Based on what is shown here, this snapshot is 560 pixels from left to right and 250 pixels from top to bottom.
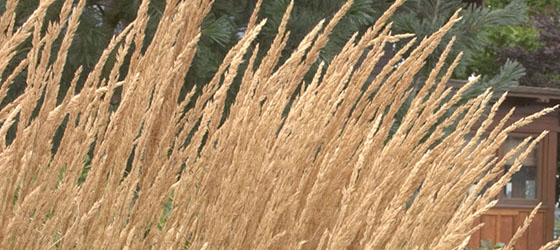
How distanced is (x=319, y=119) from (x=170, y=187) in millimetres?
316

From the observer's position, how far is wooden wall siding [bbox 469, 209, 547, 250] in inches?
579

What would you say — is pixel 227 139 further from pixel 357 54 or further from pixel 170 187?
pixel 357 54

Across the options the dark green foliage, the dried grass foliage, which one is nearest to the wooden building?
the dark green foliage

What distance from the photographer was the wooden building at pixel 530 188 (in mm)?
14805

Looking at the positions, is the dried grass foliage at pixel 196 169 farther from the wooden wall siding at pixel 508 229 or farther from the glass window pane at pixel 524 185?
the glass window pane at pixel 524 185

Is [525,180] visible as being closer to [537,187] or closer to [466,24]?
[537,187]

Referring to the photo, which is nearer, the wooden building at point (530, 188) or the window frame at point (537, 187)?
the wooden building at point (530, 188)

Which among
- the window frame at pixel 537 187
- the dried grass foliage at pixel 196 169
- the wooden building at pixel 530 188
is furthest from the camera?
the window frame at pixel 537 187

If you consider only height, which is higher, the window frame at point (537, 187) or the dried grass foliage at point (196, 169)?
the dried grass foliage at point (196, 169)

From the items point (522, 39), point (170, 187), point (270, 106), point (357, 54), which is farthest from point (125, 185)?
point (522, 39)

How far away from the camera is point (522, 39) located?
20.8 m

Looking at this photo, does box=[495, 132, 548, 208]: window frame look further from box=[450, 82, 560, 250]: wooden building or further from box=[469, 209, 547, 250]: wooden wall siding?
box=[469, 209, 547, 250]: wooden wall siding

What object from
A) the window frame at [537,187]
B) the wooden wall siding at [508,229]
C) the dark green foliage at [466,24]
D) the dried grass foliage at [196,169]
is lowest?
the wooden wall siding at [508,229]

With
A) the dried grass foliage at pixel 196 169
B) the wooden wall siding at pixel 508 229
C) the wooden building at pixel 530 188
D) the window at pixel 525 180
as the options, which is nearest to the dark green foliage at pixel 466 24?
the dried grass foliage at pixel 196 169
